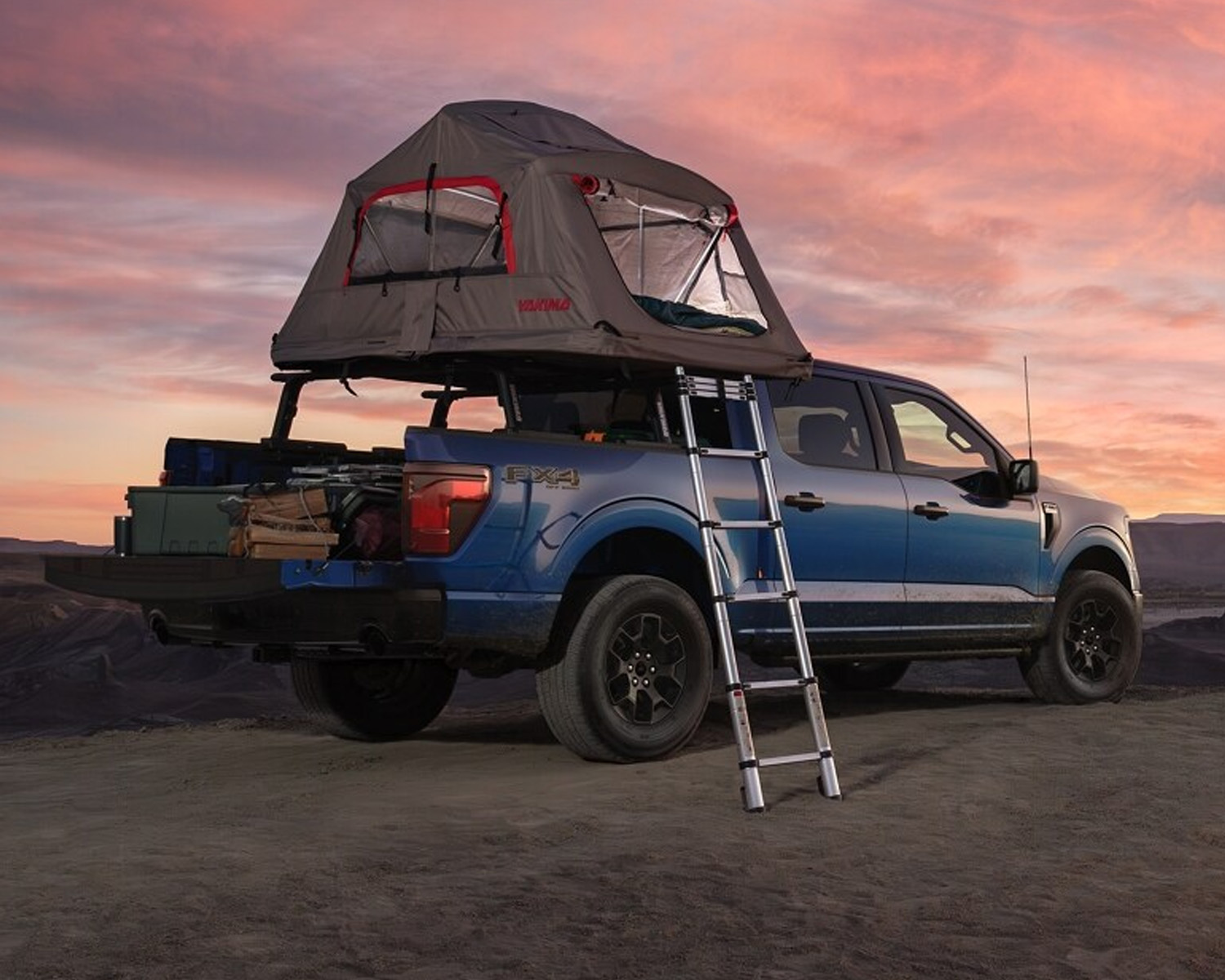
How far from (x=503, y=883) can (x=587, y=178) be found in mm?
4272

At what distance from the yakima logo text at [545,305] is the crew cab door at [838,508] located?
62.9 inches

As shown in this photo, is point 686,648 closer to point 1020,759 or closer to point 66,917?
point 1020,759

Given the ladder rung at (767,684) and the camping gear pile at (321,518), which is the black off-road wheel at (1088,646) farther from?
the camping gear pile at (321,518)

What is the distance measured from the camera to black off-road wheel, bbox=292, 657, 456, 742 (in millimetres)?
9867

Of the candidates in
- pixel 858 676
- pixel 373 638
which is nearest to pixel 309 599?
pixel 373 638

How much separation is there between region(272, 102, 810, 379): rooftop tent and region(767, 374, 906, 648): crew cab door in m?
0.46

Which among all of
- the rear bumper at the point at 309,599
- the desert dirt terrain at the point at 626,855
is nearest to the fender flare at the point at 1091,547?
the desert dirt terrain at the point at 626,855

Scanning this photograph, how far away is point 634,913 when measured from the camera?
18.0 ft

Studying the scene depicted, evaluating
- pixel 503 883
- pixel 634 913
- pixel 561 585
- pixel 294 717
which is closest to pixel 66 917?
pixel 503 883

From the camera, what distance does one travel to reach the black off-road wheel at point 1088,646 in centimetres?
1152

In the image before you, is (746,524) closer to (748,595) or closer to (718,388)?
(748,595)

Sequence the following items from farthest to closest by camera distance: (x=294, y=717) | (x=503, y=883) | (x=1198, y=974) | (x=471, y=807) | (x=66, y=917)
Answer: (x=294, y=717) → (x=471, y=807) → (x=503, y=883) → (x=66, y=917) → (x=1198, y=974)

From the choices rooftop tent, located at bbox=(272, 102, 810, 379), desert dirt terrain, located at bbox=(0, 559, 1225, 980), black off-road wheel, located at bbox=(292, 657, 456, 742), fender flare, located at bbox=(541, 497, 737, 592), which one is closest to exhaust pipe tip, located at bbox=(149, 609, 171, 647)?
desert dirt terrain, located at bbox=(0, 559, 1225, 980)

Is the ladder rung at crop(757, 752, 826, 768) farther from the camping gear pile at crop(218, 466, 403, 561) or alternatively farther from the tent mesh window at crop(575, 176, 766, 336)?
the tent mesh window at crop(575, 176, 766, 336)
